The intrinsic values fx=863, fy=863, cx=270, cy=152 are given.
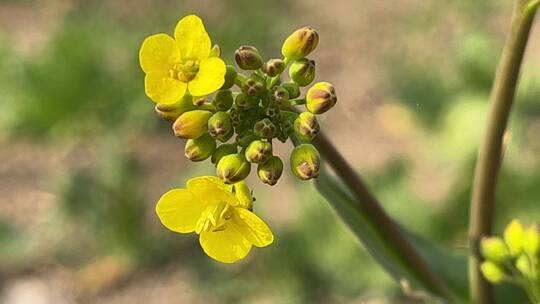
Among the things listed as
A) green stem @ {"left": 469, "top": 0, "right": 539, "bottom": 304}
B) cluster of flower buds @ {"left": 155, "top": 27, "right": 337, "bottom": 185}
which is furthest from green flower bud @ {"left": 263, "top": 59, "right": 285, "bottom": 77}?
green stem @ {"left": 469, "top": 0, "right": 539, "bottom": 304}

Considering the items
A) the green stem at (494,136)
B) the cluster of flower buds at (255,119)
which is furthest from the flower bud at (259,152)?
the green stem at (494,136)

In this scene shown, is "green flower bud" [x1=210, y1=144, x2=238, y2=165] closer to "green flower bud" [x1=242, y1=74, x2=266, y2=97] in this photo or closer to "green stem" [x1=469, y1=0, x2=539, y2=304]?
"green flower bud" [x1=242, y1=74, x2=266, y2=97]

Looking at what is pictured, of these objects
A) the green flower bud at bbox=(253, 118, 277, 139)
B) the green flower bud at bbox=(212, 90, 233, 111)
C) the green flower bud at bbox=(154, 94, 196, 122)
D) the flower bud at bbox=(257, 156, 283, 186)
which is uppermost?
the green flower bud at bbox=(154, 94, 196, 122)

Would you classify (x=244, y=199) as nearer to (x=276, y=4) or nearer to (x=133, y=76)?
(x=133, y=76)

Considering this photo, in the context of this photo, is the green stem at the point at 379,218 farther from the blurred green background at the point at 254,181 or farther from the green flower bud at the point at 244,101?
the blurred green background at the point at 254,181

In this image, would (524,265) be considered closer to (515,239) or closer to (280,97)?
(515,239)

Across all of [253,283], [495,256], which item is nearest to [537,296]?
[495,256]
